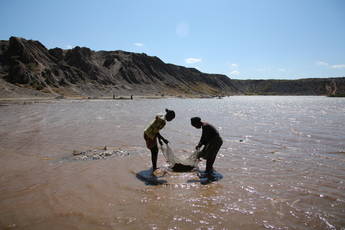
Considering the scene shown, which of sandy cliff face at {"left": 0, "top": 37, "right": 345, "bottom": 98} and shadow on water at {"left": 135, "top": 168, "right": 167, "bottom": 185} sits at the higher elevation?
sandy cliff face at {"left": 0, "top": 37, "right": 345, "bottom": 98}

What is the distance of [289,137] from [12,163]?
524 inches

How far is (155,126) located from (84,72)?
313 feet

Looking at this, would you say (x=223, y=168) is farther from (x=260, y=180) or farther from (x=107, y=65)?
(x=107, y=65)

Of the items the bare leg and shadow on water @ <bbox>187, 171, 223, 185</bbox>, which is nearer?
shadow on water @ <bbox>187, 171, 223, 185</bbox>

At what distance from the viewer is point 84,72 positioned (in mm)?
95812

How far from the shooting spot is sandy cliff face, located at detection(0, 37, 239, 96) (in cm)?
7269

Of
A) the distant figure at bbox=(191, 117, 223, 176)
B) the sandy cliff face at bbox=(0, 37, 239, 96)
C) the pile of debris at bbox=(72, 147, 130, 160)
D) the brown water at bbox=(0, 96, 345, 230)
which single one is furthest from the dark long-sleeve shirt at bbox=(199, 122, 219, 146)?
the sandy cliff face at bbox=(0, 37, 239, 96)

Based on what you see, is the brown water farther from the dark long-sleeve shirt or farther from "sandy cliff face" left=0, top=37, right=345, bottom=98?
"sandy cliff face" left=0, top=37, right=345, bottom=98

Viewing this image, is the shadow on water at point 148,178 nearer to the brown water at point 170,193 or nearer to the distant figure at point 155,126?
the brown water at point 170,193

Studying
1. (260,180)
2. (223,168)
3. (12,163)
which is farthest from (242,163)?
(12,163)

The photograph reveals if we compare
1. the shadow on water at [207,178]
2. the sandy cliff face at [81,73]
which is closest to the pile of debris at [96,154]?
the shadow on water at [207,178]

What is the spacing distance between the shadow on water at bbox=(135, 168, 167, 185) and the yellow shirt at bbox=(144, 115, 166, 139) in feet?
3.64

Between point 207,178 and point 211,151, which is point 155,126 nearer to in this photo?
point 211,151

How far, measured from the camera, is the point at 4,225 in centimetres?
444
